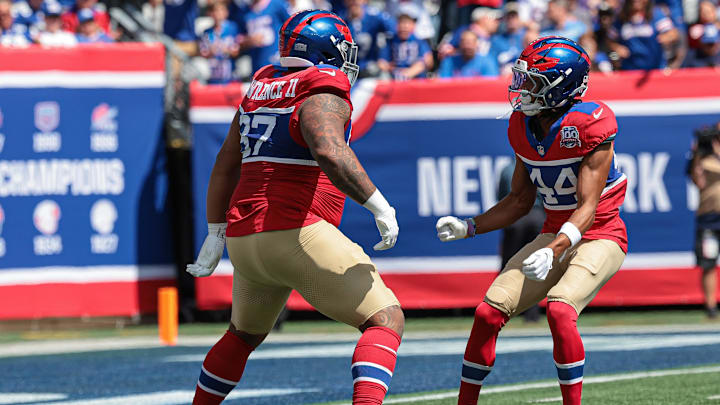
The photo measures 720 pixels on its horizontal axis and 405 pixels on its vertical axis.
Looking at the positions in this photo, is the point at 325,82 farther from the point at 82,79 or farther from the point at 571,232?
the point at 82,79

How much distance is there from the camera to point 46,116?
11.1m

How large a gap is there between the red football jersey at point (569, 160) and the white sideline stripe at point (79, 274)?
21.9 feet

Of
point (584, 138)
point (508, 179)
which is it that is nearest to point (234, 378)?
point (584, 138)

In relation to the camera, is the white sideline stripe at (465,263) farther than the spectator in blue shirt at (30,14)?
No

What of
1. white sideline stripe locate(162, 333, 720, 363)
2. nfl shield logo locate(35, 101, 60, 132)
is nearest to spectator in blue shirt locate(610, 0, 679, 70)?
white sideline stripe locate(162, 333, 720, 363)

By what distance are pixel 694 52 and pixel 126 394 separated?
7313 millimetres

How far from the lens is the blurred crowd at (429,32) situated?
11.8 meters

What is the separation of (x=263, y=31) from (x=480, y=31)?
7.30 feet

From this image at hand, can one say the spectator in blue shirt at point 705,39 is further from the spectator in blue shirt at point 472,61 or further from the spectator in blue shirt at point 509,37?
the spectator in blue shirt at point 472,61

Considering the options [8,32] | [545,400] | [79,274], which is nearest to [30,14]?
[8,32]

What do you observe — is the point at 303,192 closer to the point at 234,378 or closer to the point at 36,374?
the point at 234,378

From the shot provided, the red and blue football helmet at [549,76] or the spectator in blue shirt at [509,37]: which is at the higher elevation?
the red and blue football helmet at [549,76]

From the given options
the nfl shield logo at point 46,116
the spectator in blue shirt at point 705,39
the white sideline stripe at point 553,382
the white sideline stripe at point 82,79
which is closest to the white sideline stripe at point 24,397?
the white sideline stripe at point 553,382

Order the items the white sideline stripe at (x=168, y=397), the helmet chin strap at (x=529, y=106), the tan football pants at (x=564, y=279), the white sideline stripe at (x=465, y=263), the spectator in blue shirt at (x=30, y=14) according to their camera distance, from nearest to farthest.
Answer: the tan football pants at (x=564, y=279), the helmet chin strap at (x=529, y=106), the white sideline stripe at (x=168, y=397), the white sideline stripe at (x=465, y=263), the spectator in blue shirt at (x=30, y=14)
